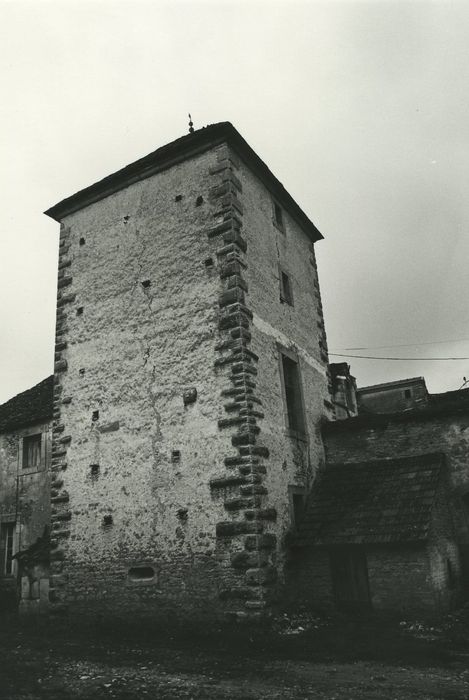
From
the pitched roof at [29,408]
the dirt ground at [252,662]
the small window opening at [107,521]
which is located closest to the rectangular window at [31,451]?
the pitched roof at [29,408]

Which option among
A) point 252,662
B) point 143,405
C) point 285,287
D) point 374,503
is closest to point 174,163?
point 285,287

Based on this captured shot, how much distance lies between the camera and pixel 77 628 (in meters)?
11.3

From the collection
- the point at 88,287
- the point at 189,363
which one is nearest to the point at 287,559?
the point at 189,363

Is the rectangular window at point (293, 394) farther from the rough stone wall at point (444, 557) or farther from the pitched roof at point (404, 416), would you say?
the rough stone wall at point (444, 557)

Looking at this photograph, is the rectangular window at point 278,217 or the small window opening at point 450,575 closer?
the small window opening at point 450,575

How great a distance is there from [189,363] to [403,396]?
20.5 m

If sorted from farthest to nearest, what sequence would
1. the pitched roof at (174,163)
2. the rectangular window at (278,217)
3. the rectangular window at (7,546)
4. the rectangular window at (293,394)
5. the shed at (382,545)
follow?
the rectangular window at (7,546)
the rectangular window at (278,217)
the rectangular window at (293,394)
the pitched roof at (174,163)
the shed at (382,545)

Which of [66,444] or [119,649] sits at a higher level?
[66,444]

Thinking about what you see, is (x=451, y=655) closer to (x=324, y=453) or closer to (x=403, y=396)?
(x=324, y=453)

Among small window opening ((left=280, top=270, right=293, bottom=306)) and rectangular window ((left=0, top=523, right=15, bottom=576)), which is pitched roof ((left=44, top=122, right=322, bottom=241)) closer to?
small window opening ((left=280, top=270, right=293, bottom=306))

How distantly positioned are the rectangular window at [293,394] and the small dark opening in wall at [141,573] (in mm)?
4354

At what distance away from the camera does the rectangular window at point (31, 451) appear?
669 inches

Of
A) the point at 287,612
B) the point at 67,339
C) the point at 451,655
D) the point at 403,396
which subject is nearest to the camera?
the point at 451,655

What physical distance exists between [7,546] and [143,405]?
26.7 feet
